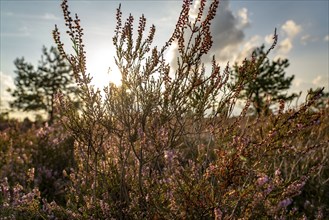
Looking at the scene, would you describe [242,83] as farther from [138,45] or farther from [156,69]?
[138,45]

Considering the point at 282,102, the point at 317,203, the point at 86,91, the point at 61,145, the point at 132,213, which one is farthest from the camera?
the point at 61,145

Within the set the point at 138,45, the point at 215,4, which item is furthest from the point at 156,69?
the point at 215,4

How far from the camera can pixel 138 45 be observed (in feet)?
11.2

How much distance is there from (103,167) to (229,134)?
1607 millimetres

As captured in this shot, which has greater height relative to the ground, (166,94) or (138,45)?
(138,45)

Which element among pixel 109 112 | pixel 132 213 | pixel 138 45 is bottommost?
pixel 132 213

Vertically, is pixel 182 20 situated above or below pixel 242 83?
above

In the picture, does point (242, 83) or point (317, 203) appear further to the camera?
point (317, 203)

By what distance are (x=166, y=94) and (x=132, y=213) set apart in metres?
1.42

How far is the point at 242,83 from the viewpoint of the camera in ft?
10.4

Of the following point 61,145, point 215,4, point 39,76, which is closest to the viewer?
point 215,4

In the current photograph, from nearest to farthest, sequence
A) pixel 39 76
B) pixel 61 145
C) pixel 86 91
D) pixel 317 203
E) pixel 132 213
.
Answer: pixel 86 91
pixel 132 213
pixel 317 203
pixel 61 145
pixel 39 76

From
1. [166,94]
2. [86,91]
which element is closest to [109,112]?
[86,91]

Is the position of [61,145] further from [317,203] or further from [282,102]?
[282,102]
